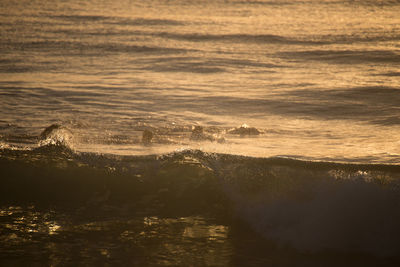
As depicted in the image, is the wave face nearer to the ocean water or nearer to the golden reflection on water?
the ocean water

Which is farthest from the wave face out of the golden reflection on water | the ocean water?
the golden reflection on water

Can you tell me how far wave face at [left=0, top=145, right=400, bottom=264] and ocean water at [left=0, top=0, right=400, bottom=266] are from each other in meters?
0.02

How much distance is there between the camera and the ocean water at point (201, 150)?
525 centimetres

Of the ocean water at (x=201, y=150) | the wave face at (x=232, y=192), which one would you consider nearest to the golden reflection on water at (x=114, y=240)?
the ocean water at (x=201, y=150)

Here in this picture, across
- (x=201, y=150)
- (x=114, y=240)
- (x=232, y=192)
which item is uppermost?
(x=201, y=150)

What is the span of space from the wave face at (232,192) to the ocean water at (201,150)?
0.6 inches

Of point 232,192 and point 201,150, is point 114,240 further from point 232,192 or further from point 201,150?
point 201,150

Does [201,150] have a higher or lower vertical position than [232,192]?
higher

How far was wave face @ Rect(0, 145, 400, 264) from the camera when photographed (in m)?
5.44

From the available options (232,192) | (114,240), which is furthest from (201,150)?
(114,240)

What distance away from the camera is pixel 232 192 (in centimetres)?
603

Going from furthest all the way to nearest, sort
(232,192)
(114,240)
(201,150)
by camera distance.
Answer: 1. (201,150)
2. (232,192)
3. (114,240)

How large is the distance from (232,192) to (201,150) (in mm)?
704

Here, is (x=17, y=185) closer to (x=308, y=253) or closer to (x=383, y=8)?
(x=308, y=253)
